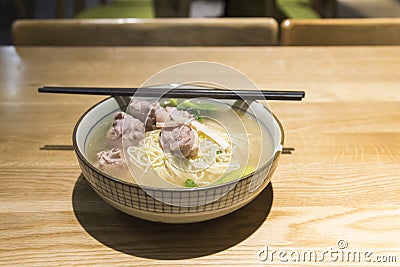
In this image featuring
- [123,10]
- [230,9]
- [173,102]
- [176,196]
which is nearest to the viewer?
[176,196]

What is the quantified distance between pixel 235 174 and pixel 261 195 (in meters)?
0.08

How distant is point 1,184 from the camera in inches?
33.2

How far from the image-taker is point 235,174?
2.51 feet

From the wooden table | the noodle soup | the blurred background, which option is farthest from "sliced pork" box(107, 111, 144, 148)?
the blurred background

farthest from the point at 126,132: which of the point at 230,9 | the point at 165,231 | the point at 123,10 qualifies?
the point at 230,9

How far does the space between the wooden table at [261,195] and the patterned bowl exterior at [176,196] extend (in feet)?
0.18

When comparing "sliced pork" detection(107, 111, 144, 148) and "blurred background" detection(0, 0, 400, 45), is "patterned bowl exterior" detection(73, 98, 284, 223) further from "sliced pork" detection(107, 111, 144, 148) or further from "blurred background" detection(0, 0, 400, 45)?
"blurred background" detection(0, 0, 400, 45)

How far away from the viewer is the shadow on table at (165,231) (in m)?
0.71

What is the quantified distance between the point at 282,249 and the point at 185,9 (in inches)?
101

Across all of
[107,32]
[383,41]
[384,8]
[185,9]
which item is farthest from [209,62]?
[384,8]

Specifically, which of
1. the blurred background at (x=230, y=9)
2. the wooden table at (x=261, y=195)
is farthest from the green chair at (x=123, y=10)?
the wooden table at (x=261, y=195)

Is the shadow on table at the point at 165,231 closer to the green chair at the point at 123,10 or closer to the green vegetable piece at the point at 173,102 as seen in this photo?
the green vegetable piece at the point at 173,102

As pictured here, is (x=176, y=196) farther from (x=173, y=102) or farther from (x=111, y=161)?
(x=173, y=102)

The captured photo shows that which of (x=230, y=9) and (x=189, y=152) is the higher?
(x=189, y=152)
